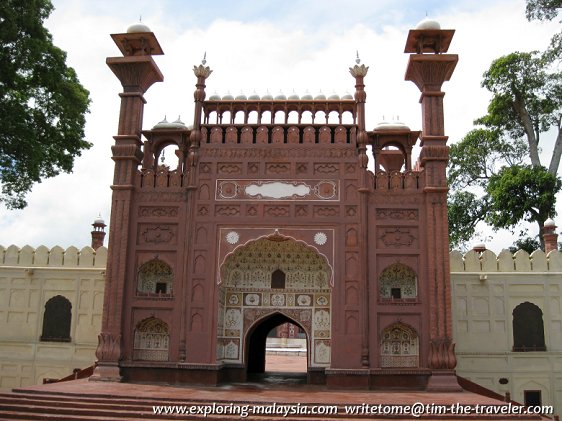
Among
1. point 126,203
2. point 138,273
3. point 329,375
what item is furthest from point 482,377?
point 126,203

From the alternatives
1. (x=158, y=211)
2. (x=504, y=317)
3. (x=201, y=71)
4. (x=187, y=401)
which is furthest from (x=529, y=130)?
(x=187, y=401)

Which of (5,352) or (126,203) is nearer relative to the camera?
(126,203)

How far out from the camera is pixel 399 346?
1403cm

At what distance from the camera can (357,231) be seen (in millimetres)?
14180

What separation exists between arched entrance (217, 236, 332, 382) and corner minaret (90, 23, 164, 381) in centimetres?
255

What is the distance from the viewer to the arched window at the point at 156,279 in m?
14.8

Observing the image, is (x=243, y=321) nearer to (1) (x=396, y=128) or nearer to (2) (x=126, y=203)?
(2) (x=126, y=203)

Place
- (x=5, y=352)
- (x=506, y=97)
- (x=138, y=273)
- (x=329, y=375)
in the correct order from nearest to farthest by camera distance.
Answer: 1. (x=329, y=375)
2. (x=138, y=273)
3. (x=5, y=352)
4. (x=506, y=97)

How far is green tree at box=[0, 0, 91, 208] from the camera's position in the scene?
15.6 metres

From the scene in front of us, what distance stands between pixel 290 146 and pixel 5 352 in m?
10.2

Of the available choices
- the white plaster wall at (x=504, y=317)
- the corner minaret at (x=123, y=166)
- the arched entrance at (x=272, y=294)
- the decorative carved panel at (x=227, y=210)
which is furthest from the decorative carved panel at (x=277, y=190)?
the white plaster wall at (x=504, y=317)

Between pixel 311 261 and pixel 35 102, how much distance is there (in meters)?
9.39

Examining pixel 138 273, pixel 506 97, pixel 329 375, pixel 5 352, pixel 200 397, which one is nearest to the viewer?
pixel 200 397

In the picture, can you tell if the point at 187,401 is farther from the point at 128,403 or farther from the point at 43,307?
the point at 43,307
